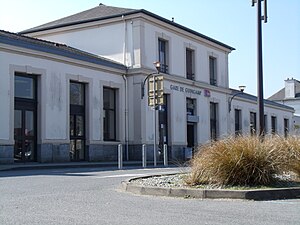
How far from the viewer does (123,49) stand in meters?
33.2

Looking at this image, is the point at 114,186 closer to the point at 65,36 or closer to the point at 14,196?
the point at 14,196

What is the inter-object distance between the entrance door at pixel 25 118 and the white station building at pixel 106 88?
0.17 feet

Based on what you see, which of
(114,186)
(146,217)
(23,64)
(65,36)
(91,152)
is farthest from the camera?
(65,36)

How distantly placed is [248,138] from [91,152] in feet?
61.7

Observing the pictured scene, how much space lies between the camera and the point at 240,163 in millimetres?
10727

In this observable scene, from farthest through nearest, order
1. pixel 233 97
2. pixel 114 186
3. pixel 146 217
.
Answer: pixel 233 97, pixel 114 186, pixel 146 217

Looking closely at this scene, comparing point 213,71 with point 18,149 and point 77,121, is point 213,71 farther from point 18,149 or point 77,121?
point 18,149

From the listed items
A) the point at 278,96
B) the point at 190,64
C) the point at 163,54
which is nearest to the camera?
the point at 163,54

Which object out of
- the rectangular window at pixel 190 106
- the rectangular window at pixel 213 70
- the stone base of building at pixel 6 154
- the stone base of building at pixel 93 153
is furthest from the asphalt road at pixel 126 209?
the rectangular window at pixel 213 70

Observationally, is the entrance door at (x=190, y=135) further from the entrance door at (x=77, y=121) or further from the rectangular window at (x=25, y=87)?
the rectangular window at (x=25, y=87)

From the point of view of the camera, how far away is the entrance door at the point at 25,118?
25234 mm

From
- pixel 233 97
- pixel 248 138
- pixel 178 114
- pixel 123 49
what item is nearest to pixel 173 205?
pixel 248 138

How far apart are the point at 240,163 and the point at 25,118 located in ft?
56.4

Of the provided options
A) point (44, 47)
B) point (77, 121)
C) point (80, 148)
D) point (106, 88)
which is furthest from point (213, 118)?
point (44, 47)
